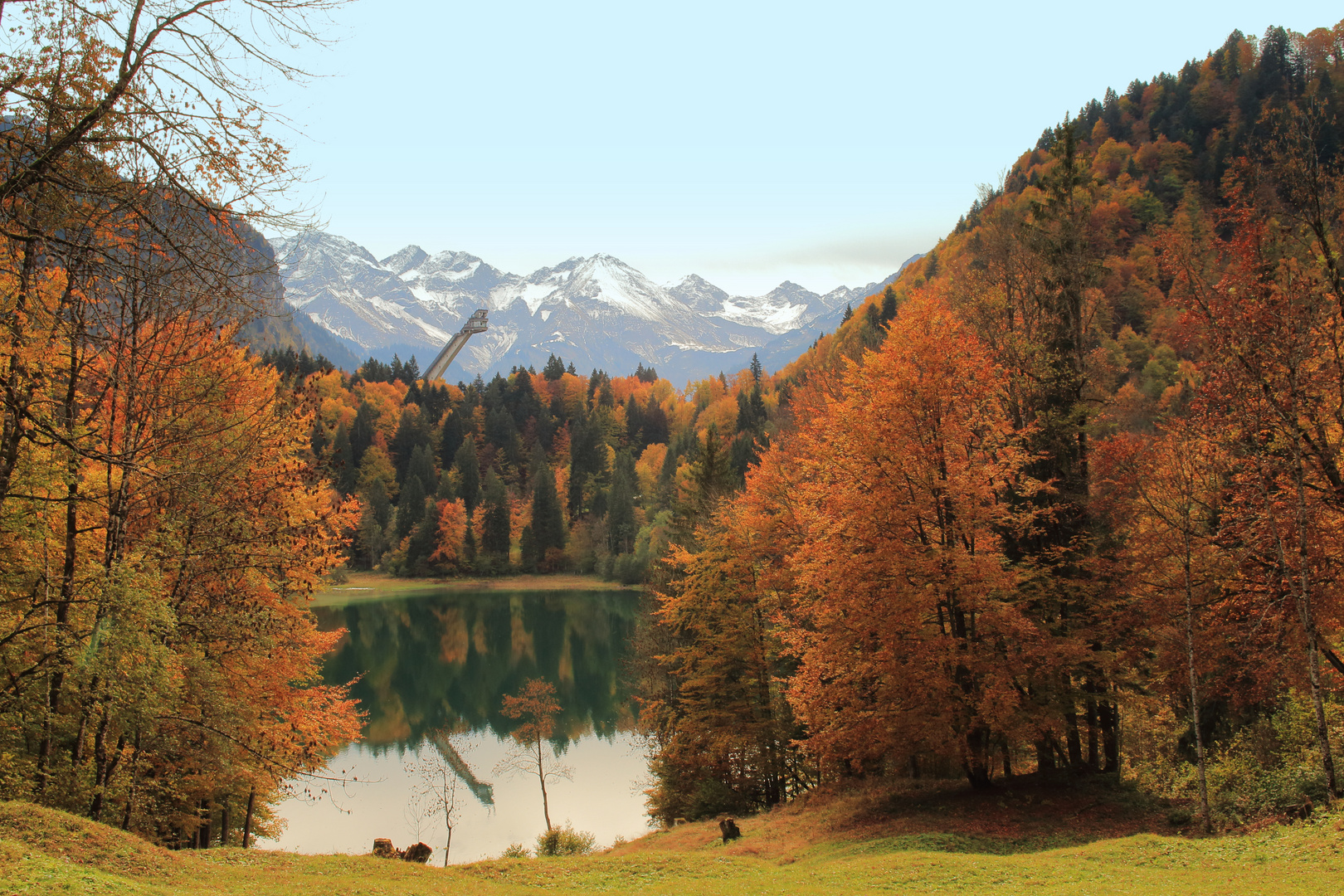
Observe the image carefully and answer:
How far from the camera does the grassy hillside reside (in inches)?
330

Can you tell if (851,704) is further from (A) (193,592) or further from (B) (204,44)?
(B) (204,44)

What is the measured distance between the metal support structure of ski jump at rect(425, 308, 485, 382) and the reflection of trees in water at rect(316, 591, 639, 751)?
230ft

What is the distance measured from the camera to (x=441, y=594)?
80.7 m

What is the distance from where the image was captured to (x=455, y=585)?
276 ft

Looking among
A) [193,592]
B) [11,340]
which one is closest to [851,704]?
[193,592]

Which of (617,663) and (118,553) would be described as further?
(617,663)

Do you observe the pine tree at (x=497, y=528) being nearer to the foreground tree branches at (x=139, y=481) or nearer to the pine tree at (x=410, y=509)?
the pine tree at (x=410, y=509)

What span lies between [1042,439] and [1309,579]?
6241 mm

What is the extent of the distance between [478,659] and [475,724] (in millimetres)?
15196

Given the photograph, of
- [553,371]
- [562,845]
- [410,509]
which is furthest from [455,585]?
[562,845]

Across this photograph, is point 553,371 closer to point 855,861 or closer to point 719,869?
point 719,869

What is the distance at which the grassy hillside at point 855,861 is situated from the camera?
8.38 metres

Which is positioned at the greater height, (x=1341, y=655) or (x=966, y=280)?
(x=966, y=280)

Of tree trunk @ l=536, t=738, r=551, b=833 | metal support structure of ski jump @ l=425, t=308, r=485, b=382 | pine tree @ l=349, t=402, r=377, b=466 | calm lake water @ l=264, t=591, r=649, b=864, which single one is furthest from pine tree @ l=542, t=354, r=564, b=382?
tree trunk @ l=536, t=738, r=551, b=833
